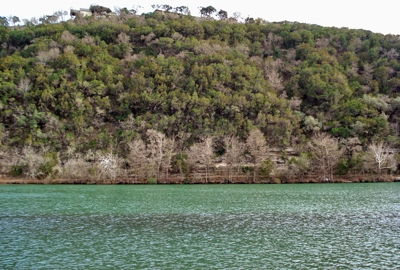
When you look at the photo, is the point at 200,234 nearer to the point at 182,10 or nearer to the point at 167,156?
the point at 167,156

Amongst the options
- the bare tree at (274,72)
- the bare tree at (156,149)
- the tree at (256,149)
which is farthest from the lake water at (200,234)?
the bare tree at (274,72)

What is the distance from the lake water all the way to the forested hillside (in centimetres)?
3054

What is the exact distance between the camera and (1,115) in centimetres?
8656

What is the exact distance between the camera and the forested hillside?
7381 cm

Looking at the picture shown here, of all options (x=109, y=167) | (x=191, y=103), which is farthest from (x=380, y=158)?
(x=109, y=167)

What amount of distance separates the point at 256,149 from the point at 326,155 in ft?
41.2

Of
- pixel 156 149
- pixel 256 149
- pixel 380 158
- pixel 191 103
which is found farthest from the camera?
pixel 191 103

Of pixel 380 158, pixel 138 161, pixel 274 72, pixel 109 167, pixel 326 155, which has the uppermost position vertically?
pixel 274 72

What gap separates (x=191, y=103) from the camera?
88.3 metres

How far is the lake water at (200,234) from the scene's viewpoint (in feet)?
65.9

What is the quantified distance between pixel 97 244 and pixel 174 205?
17692 millimetres

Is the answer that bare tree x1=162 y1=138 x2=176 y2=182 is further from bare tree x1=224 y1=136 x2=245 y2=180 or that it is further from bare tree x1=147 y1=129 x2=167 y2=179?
bare tree x1=224 y1=136 x2=245 y2=180

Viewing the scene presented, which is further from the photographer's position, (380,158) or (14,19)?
(14,19)

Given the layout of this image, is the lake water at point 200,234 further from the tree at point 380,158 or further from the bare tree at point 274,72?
the bare tree at point 274,72
